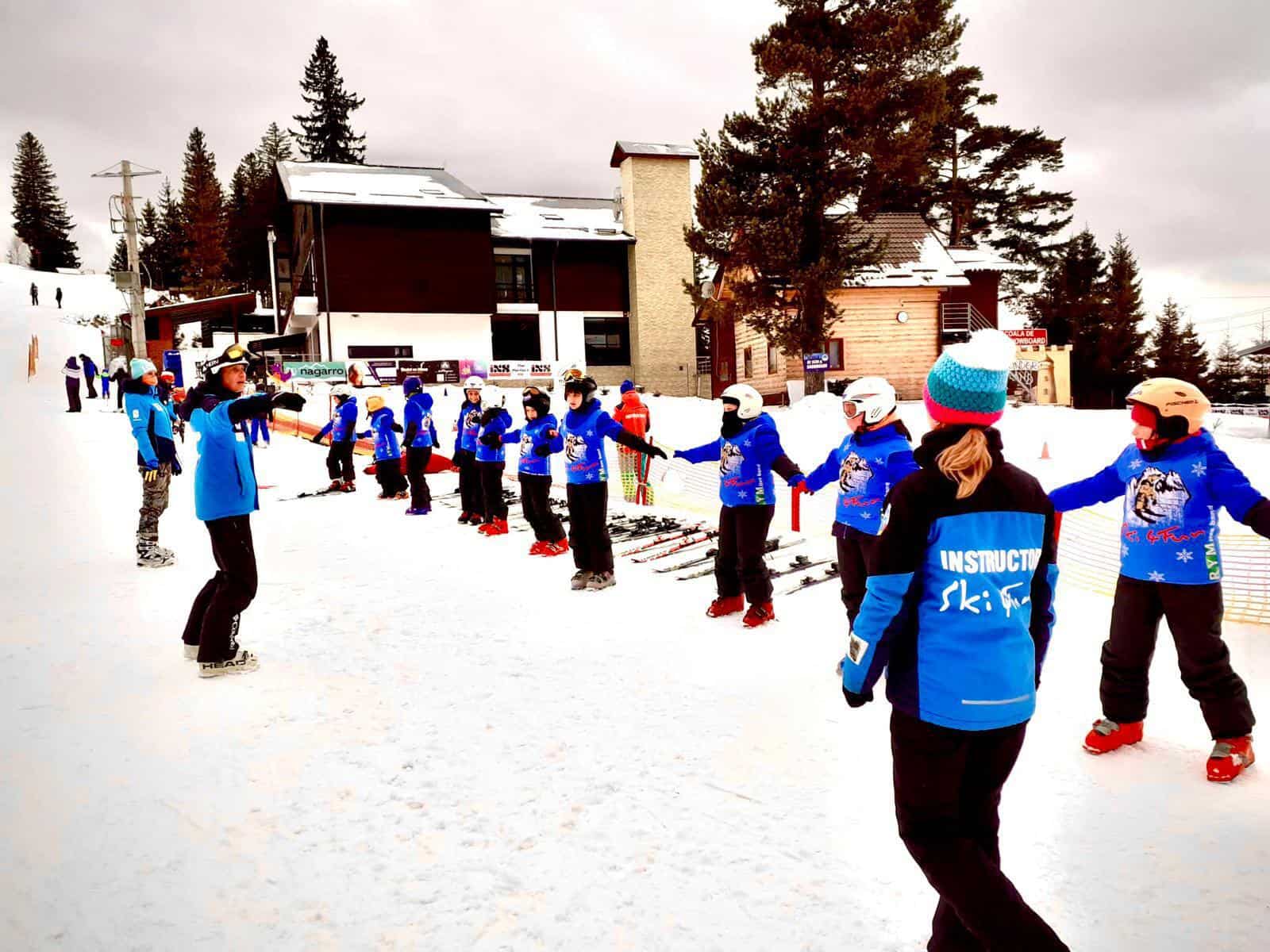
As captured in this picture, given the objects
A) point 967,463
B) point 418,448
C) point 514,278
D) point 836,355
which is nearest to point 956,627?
point 967,463

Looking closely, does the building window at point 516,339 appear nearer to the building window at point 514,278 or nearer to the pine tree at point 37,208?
the building window at point 514,278

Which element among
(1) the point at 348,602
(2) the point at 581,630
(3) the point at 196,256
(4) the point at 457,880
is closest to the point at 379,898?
(4) the point at 457,880

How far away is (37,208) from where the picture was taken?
93.7m

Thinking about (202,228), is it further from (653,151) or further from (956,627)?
(956,627)

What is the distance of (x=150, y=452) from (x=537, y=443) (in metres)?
4.09

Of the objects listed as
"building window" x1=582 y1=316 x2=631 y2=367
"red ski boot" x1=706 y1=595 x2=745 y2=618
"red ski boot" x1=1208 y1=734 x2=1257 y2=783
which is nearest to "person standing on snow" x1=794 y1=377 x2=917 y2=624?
"red ski boot" x1=706 y1=595 x2=745 y2=618

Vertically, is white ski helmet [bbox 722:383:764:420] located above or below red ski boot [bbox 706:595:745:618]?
above

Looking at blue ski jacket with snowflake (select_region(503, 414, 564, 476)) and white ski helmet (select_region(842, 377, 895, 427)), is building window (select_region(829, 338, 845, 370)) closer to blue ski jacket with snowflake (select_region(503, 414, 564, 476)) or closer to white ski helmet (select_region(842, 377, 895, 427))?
blue ski jacket with snowflake (select_region(503, 414, 564, 476))

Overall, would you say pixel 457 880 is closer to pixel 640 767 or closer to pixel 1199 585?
pixel 640 767

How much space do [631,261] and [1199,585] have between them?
39.2 metres

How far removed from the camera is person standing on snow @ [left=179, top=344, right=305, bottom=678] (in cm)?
540

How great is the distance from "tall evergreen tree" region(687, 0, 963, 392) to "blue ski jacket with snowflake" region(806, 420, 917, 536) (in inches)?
733

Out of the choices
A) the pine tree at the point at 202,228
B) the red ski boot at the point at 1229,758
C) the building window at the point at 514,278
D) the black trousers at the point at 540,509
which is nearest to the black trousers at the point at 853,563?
the red ski boot at the point at 1229,758

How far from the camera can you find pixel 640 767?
409 cm
